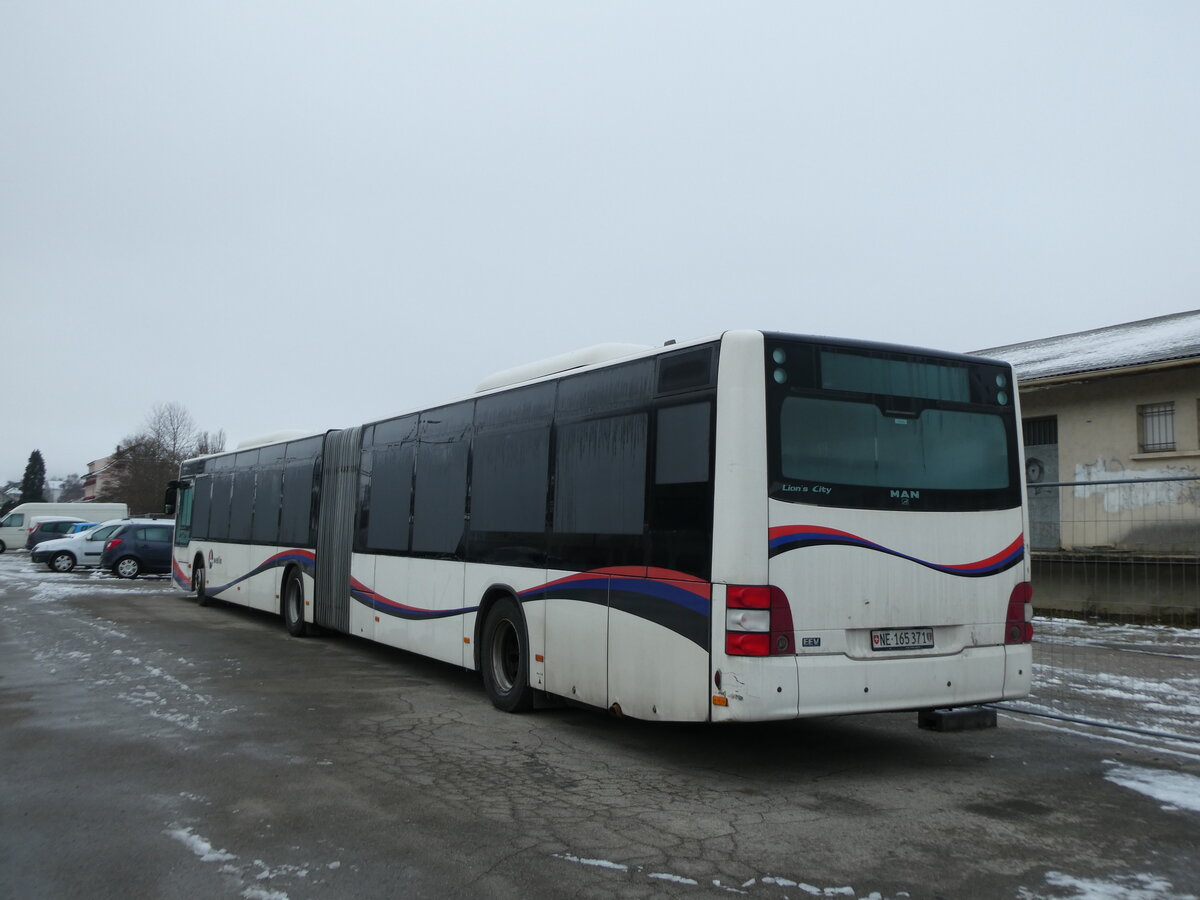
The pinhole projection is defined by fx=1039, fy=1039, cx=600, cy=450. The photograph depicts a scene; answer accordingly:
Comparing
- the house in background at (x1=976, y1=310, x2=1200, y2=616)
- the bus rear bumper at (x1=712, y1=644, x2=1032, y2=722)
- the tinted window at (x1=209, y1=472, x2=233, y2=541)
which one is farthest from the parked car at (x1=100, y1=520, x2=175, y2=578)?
the bus rear bumper at (x1=712, y1=644, x2=1032, y2=722)

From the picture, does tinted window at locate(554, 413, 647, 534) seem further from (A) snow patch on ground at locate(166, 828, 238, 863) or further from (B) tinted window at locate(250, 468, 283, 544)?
(B) tinted window at locate(250, 468, 283, 544)

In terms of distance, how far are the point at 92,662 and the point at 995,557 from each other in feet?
33.7

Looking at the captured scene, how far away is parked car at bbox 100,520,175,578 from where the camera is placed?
31.9m

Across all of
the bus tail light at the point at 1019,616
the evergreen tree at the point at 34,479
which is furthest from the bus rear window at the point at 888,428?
the evergreen tree at the point at 34,479

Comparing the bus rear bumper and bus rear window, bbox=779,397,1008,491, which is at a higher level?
bus rear window, bbox=779,397,1008,491

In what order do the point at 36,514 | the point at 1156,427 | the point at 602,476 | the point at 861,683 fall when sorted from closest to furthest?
the point at 861,683 → the point at 602,476 → the point at 1156,427 → the point at 36,514

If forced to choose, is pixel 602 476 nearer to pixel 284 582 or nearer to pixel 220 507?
pixel 284 582

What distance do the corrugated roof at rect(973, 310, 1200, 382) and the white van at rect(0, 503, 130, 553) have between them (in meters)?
44.2

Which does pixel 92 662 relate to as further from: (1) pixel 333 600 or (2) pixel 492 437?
(2) pixel 492 437

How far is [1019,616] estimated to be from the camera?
25.1 ft

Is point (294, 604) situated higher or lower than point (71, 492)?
lower

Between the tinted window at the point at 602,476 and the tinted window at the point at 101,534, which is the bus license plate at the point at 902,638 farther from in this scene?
the tinted window at the point at 101,534

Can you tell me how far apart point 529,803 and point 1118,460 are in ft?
59.8

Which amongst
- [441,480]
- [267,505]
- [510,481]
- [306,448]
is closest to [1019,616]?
[510,481]
